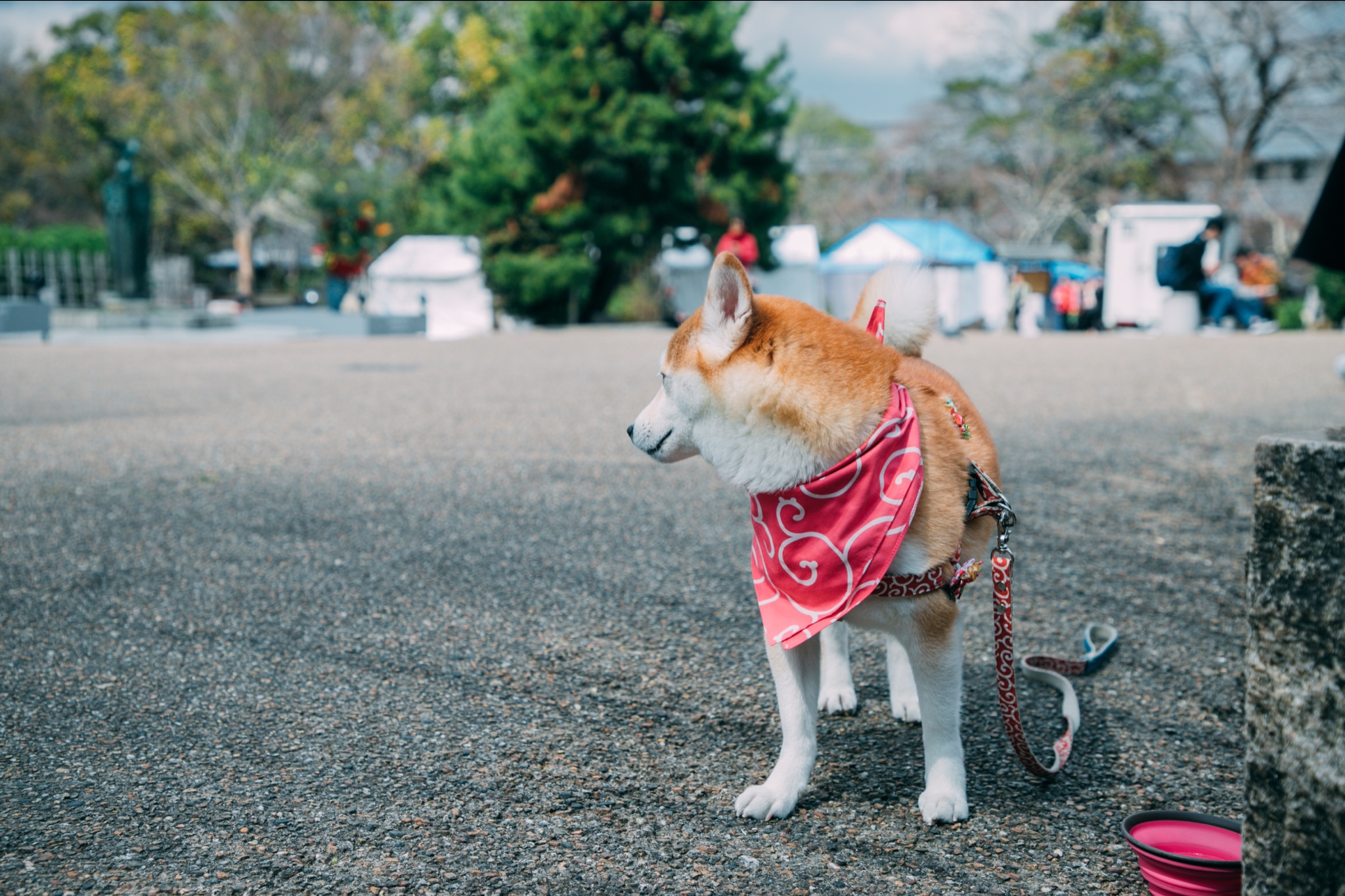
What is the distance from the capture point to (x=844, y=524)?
82.0 inches

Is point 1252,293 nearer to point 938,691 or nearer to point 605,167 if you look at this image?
point 605,167

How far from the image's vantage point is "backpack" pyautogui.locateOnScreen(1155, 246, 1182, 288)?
1928cm

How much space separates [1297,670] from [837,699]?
1498 millimetres

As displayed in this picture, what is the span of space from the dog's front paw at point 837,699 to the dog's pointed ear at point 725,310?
121 cm

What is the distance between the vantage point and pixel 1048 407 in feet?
31.2

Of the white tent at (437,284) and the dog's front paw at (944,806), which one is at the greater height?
the white tent at (437,284)

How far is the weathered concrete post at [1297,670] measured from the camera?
57.6 inches

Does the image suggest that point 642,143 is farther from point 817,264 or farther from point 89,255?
point 89,255

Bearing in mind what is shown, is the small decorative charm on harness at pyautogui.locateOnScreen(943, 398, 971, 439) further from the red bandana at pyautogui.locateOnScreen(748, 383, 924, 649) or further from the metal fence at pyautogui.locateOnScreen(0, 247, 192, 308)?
the metal fence at pyautogui.locateOnScreen(0, 247, 192, 308)

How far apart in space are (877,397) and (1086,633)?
5.50 ft

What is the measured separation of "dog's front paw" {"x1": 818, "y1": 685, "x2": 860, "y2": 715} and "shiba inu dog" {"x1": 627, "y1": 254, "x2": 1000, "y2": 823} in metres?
0.59

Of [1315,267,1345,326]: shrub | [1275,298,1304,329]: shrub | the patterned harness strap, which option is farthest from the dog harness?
[1275,298,1304,329]: shrub

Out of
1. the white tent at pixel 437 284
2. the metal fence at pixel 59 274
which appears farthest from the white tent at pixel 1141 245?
the metal fence at pixel 59 274

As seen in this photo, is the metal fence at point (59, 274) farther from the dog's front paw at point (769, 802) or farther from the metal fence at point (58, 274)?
the dog's front paw at point (769, 802)
